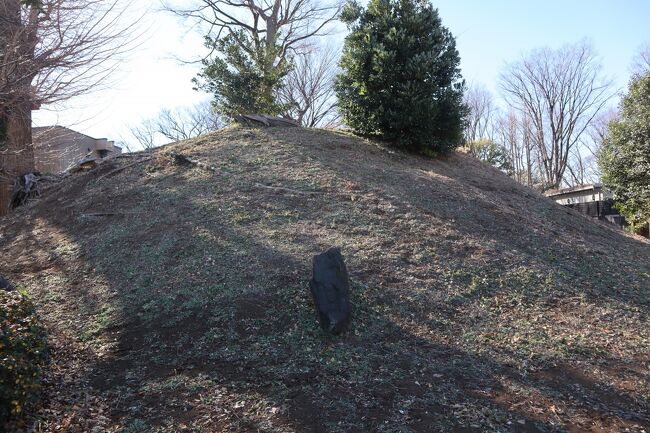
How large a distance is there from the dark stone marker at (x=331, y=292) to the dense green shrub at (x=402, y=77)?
4802 mm

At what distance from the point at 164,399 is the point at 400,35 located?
717cm

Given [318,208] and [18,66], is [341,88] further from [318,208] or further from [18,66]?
[18,66]

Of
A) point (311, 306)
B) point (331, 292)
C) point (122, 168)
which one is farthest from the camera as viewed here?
point (122, 168)

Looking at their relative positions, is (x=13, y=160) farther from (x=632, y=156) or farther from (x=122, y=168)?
(x=632, y=156)

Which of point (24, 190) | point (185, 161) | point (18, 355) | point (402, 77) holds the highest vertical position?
point (402, 77)

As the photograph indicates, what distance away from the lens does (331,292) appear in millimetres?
4090

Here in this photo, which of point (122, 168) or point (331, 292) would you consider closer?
point (331, 292)

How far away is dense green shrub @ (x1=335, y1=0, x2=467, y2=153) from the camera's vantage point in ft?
27.8

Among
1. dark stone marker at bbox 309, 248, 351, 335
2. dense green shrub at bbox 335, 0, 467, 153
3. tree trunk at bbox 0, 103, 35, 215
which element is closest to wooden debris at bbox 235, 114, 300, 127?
dense green shrub at bbox 335, 0, 467, 153

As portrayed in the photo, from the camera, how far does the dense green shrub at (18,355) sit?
2.60 metres

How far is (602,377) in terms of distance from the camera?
11.7 ft

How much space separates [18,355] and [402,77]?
7.29 metres

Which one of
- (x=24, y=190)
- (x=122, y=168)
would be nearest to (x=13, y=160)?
(x=24, y=190)

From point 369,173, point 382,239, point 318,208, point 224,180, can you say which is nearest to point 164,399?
point 382,239
